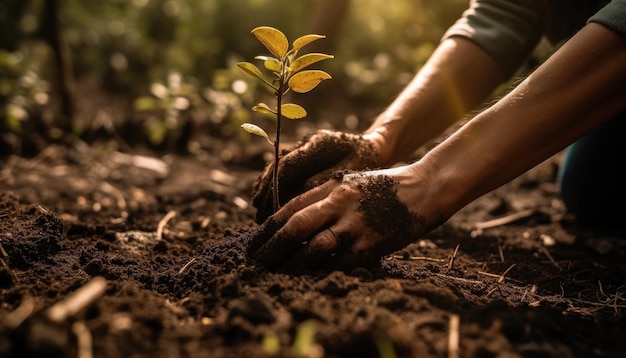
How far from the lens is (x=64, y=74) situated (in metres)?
3.60

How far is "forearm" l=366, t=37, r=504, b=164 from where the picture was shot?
2.01 metres

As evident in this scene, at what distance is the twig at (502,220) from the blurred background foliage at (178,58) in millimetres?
1302

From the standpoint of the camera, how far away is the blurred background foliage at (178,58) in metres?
3.54

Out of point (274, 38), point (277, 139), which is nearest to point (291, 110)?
point (277, 139)

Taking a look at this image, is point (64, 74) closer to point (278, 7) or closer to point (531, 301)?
point (278, 7)

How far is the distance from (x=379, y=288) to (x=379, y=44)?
515cm

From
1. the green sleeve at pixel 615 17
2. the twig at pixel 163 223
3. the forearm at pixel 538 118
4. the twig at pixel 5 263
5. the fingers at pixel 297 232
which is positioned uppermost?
the green sleeve at pixel 615 17

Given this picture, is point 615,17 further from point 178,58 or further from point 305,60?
point 178,58

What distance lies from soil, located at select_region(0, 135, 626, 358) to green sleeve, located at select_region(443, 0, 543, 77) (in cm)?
84

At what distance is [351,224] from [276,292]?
281 millimetres

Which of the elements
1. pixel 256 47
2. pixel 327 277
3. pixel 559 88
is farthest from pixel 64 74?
pixel 559 88

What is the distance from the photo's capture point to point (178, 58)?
471 cm

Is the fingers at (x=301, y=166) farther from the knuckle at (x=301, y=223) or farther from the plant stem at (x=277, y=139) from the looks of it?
the knuckle at (x=301, y=223)

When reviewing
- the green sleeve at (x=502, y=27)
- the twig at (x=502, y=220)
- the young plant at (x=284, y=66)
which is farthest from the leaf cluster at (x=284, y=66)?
the twig at (x=502, y=220)
